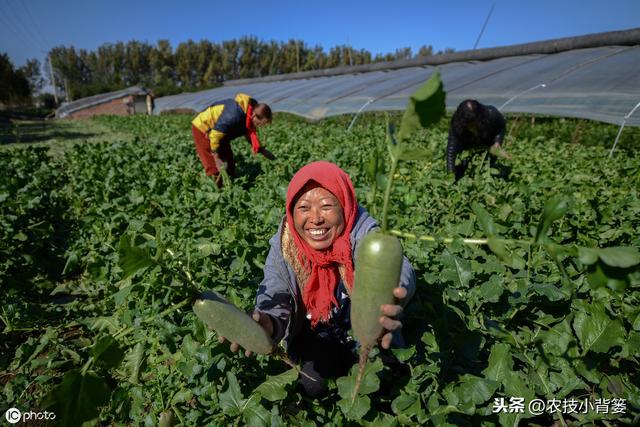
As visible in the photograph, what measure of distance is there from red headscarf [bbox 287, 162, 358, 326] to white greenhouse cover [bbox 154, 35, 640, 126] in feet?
11.2

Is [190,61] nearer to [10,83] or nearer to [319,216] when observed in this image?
[10,83]

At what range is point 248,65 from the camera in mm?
73938

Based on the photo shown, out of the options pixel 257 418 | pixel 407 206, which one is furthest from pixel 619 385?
pixel 407 206

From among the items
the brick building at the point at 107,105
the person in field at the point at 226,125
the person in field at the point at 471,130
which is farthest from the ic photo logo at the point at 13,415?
the brick building at the point at 107,105

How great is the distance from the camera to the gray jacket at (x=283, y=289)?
1663 mm

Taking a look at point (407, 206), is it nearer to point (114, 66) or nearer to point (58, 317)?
point (58, 317)

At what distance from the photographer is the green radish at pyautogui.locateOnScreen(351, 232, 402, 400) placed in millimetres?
967

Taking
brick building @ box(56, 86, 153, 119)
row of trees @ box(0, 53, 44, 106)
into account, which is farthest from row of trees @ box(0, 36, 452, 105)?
brick building @ box(56, 86, 153, 119)

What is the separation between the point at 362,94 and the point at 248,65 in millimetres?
65419

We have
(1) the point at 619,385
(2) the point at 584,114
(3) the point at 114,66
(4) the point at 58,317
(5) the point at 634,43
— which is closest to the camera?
(1) the point at 619,385

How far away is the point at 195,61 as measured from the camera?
73.2m

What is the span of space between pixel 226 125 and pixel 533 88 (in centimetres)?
795

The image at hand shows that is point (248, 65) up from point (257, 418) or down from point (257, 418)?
up

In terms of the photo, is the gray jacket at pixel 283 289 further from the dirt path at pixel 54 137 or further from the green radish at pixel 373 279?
the dirt path at pixel 54 137
